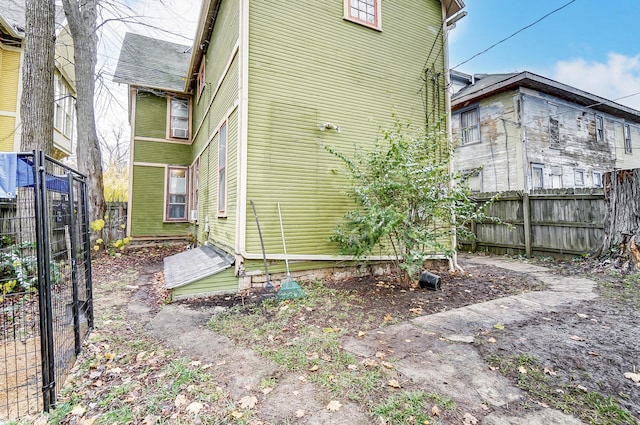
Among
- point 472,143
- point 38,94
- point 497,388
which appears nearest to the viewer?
point 497,388

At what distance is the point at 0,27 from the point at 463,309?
14.9 metres

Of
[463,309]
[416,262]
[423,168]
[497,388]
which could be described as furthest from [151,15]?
[497,388]

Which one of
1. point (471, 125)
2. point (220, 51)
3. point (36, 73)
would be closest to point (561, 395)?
point (220, 51)

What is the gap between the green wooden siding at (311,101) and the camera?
17.9 ft

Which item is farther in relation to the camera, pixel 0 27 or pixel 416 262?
pixel 0 27

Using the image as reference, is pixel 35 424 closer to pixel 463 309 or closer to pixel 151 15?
pixel 463 309

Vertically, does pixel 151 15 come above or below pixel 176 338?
above

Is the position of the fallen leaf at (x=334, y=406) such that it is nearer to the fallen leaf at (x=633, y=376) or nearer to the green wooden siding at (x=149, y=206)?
the fallen leaf at (x=633, y=376)

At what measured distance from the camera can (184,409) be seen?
2268 millimetres

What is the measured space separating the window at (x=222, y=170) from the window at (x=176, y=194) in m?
5.89

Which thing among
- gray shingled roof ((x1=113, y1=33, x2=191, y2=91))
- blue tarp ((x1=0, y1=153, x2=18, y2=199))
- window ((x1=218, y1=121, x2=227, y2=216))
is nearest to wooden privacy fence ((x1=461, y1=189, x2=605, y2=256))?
window ((x1=218, y1=121, x2=227, y2=216))

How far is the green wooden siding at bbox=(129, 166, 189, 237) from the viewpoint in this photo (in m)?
11.3

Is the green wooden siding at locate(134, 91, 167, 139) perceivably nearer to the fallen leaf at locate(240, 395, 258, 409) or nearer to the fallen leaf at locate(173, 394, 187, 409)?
the fallen leaf at locate(173, 394, 187, 409)

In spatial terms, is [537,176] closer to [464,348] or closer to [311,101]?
[311,101]
